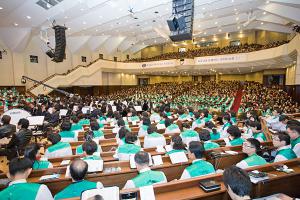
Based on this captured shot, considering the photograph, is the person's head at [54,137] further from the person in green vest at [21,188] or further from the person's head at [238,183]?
Result: the person's head at [238,183]

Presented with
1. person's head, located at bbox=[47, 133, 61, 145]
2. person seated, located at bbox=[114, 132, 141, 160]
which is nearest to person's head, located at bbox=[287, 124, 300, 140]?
person seated, located at bbox=[114, 132, 141, 160]

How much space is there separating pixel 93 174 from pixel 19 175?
1.07 m

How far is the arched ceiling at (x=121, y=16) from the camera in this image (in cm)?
1327

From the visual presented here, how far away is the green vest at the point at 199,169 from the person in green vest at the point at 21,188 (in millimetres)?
1875

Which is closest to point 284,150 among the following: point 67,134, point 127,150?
point 127,150

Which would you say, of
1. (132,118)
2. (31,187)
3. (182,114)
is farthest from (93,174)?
(182,114)

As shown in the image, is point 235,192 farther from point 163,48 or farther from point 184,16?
point 163,48

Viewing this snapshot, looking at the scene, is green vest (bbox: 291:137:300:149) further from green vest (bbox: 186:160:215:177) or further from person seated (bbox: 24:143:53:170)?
person seated (bbox: 24:143:53:170)

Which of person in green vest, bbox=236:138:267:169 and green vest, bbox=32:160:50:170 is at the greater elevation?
person in green vest, bbox=236:138:267:169

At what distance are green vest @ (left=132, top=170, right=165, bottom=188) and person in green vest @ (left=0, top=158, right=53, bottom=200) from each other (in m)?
1.05

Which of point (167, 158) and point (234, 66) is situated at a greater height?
point (234, 66)

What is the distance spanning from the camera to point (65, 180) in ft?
10.5

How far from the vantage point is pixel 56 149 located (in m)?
4.54

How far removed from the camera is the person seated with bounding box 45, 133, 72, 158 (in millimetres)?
4484
